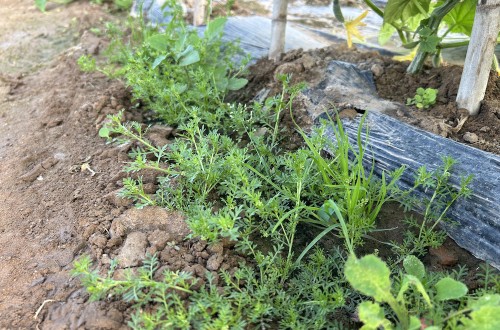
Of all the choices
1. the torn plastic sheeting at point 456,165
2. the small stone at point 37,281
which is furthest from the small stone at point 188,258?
the torn plastic sheeting at point 456,165

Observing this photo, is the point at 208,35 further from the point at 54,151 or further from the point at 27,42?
the point at 27,42

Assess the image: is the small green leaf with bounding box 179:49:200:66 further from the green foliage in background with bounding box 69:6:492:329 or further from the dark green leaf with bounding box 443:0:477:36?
the dark green leaf with bounding box 443:0:477:36

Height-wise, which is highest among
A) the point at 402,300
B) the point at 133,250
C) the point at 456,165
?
the point at 456,165

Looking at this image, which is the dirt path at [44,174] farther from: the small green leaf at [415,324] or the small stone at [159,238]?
the small green leaf at [415,324]

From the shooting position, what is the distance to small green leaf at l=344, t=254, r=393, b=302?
1234 millimetres

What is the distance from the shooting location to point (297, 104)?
2.32 meters

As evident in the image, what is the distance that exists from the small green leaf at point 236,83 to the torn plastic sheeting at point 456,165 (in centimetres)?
59

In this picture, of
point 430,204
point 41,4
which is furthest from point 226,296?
point 41,4

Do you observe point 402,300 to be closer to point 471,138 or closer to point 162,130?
point 471,138

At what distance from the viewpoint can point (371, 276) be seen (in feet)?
4.05

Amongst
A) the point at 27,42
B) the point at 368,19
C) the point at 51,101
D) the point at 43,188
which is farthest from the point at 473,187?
the point at 27,42

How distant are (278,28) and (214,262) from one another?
166 centimetres

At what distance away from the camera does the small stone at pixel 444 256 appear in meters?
1.68

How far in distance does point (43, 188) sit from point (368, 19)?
3207mm
